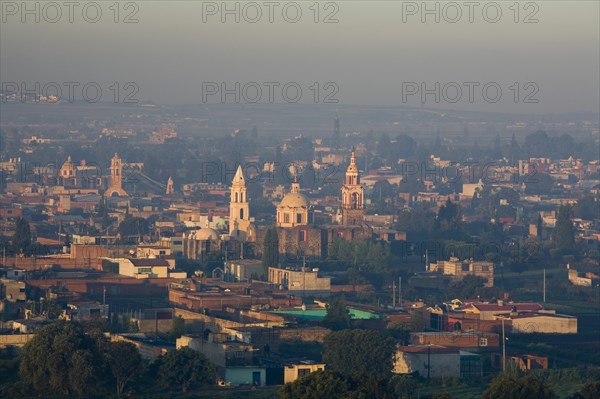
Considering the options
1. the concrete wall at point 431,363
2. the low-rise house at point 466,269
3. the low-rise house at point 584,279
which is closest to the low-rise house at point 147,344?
the concrete wall at point 431,363

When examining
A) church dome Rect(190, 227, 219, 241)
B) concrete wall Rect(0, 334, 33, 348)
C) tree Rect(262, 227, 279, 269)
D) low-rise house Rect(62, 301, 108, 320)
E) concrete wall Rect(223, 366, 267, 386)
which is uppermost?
church dome Rect(190, 227, 219, 241)

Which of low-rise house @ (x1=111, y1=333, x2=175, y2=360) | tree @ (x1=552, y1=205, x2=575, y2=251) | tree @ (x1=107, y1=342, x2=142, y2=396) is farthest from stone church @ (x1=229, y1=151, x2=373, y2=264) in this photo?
tree @ (x1=107, y1=342, x2=142, y2=396)

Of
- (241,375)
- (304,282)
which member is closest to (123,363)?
(241,375)

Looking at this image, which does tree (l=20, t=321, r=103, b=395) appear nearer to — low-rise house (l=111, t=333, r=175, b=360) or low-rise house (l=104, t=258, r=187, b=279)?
low-rise house (l=111, t=333, r=175, b=360)

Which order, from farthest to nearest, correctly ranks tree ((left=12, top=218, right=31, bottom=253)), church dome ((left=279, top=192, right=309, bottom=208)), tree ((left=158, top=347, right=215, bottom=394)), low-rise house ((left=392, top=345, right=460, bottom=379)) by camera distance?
church dome ((left=279, top=192, right=309, bottom=208)) < tree ((left=12, top=218, right=31, bottom=253)) < low-rise house ((left=392, top=345, right=460, bottom=379)) < tree ((left=158, top=347, right=215, bottom=394))

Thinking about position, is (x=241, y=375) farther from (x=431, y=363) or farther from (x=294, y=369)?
(x=431, y=363)

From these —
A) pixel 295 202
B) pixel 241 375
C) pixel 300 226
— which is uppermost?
pixel 295 202
